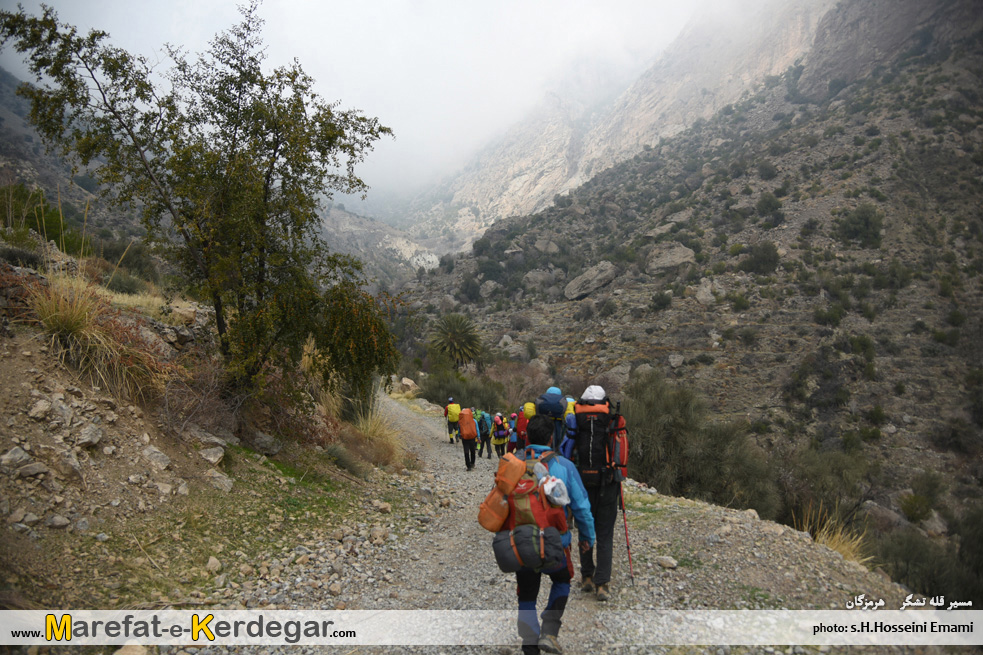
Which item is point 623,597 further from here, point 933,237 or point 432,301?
point 432,301

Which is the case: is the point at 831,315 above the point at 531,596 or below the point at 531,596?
above

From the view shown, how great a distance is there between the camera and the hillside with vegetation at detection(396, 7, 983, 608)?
18094 millimetres

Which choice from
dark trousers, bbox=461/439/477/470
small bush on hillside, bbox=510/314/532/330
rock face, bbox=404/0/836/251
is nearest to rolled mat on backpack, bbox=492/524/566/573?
dark trousers, bbox=461/439/477/470

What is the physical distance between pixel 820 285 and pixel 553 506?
129 ft

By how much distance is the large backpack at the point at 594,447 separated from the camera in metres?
4.56

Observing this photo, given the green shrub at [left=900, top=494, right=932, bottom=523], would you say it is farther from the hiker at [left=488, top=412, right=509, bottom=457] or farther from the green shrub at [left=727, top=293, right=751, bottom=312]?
the green shrub at [left=727, top=293, right=751, bottom=312]

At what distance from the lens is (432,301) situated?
60.6m

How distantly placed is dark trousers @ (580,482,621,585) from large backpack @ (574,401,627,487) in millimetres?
162

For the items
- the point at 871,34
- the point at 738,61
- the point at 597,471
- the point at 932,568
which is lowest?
the point at 932,568

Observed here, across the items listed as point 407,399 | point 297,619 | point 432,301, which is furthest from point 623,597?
point 432,301

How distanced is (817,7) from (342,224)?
458 feet

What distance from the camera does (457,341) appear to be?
3441cm

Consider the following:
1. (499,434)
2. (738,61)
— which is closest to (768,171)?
(499,434)

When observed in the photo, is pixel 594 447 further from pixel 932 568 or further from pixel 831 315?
pixel 831 315
